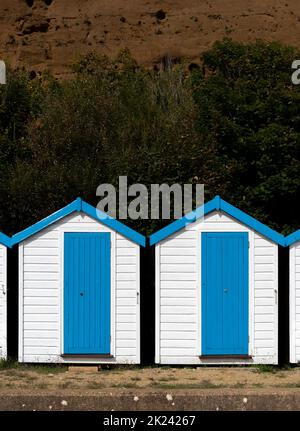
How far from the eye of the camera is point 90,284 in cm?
1093

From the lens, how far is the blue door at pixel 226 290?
35.6 feet

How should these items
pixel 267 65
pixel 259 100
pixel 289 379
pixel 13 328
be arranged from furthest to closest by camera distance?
pixel 267 65 < pixel 259 100 < pixel 13 328 < pixel 289 379

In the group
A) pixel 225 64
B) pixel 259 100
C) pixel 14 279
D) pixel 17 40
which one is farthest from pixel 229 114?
pixel 17 40

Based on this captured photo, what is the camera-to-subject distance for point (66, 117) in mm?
23672

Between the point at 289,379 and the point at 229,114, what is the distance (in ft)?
42.8

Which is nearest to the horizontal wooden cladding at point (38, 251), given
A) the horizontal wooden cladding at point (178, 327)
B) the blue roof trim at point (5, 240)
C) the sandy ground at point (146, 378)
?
the blue roof trim at point (5, 240)

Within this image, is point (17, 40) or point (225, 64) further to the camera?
point (17, 40)

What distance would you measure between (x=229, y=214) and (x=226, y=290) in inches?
41.8

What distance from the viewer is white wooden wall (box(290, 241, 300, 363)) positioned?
10.9 m

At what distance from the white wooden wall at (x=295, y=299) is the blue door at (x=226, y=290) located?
634 millimetres

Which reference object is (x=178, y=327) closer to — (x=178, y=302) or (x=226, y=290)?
(x=178, y=302)

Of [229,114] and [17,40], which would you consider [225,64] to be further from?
[17,40]

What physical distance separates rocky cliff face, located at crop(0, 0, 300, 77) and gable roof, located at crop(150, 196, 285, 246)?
29.0 meters

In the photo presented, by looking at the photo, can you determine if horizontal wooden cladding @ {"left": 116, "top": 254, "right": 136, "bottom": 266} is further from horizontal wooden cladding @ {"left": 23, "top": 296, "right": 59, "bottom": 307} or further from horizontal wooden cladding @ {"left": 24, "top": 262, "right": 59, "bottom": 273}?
horizontal wooden cladding @ {"left": 23, "top": 296, "right": 59, "bottom": 307}
